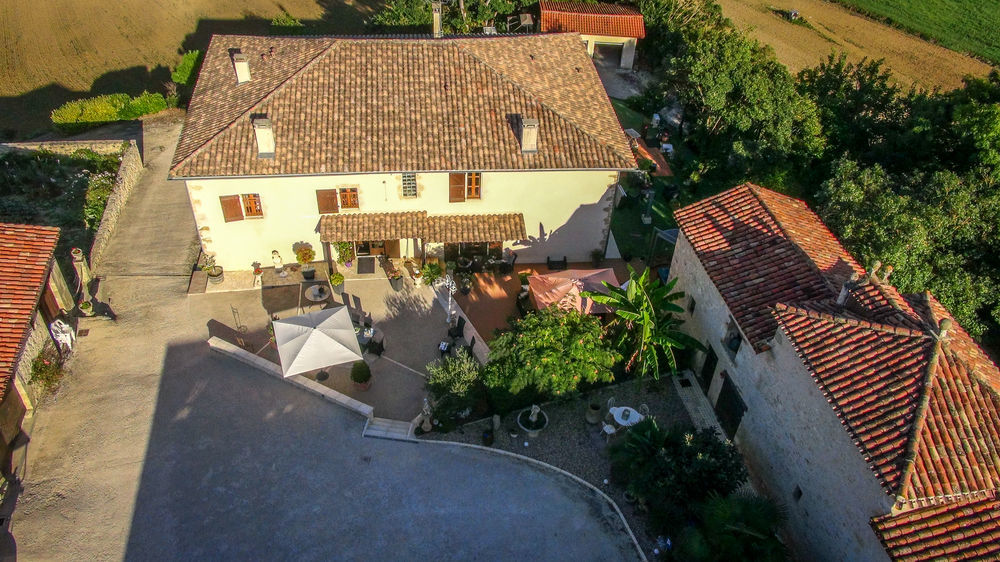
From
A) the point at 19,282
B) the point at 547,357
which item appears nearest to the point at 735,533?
the point at 547,357

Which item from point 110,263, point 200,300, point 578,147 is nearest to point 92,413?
point 200,300

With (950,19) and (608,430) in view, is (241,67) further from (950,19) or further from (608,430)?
(950,19)

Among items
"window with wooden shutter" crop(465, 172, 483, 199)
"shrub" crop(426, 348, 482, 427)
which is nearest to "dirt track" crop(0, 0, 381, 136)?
"window with wooden shutter" crop(465, 172, 483, 199)

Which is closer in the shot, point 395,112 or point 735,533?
point 735,533

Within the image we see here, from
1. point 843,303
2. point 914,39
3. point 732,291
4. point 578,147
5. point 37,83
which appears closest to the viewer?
point 843,303

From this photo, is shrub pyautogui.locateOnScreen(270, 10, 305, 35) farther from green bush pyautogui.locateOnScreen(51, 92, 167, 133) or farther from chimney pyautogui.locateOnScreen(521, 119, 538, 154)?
chimney pyautogui.locateOnScreen(521, 119, 538, 154)

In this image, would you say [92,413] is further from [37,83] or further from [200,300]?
[37,83]
